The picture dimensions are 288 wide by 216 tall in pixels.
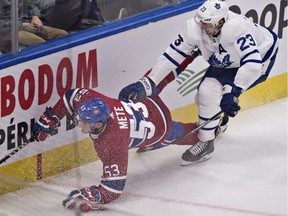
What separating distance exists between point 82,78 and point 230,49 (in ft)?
2.40

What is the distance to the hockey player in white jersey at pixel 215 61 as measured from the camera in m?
5.51

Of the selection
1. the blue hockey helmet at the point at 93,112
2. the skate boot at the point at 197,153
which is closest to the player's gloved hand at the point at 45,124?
the blue hockey helmet at the point at 93,112

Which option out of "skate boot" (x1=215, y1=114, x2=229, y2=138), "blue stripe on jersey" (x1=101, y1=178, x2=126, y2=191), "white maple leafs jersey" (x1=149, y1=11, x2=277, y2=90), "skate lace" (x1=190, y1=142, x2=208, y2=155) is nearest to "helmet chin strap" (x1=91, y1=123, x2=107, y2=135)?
"blue stripe on jersey" (x1=101, y1=178, x2=126, y2=191)

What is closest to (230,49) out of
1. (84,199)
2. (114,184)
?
(114,184)

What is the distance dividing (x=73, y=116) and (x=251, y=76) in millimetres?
869

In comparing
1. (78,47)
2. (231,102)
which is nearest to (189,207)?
(231,102)

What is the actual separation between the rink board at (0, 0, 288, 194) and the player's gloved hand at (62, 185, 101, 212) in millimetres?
359

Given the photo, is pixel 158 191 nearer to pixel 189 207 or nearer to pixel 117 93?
pixel 189 207

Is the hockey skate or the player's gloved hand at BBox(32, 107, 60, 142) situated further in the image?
the hockey skate

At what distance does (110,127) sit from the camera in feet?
17.3

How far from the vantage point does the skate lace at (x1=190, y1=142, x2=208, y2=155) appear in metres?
5.78

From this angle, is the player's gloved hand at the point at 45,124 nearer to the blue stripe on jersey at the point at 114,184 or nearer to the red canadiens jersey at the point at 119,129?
the red canadiens jersey at the point at 119,129

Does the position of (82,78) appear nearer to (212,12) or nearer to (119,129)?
(119,129)

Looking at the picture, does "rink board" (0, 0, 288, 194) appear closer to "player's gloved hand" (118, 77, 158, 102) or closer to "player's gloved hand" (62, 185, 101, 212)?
"player's gloved hand" (118, 77, 158, 102)
